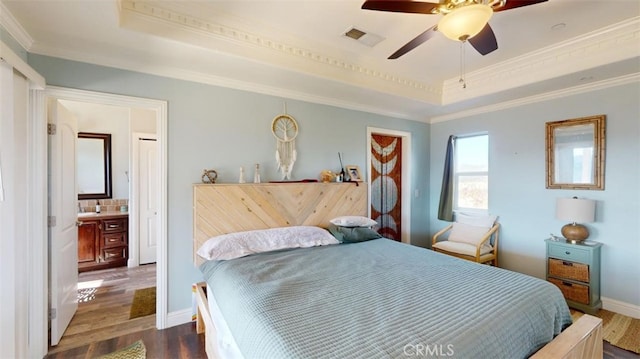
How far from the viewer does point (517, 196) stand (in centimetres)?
373

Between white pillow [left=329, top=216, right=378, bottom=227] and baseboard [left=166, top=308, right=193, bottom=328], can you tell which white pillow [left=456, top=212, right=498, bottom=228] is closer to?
white pillow [left=329, top=216, right=378, bottom=227]

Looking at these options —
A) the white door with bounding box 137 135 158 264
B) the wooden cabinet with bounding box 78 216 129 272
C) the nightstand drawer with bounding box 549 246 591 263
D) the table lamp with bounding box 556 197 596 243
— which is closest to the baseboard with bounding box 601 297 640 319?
the nightstand drawer with bounding box 549 246 591 263

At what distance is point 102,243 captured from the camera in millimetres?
4230

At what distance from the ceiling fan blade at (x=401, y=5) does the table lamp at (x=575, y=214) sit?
276 centimetres

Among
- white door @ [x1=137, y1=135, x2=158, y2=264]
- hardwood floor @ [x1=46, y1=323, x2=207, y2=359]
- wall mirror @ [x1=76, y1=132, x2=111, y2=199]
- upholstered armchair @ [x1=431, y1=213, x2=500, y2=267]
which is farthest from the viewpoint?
wall mirror @ [x1=76, y1=132, x2=111, y2=199]

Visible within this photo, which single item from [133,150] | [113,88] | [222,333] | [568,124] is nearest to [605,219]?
[568,124]

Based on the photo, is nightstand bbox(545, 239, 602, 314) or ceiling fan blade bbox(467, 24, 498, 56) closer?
ceiling fan blade bbox(467, 24, 498, 56)

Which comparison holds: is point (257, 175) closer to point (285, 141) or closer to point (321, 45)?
point (285, 141)

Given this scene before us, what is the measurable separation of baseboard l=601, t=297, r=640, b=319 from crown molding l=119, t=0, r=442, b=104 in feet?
9.70

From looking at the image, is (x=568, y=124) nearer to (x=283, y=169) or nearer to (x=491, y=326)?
(x=491, y=326)

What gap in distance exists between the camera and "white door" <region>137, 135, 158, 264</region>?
440 centimetres

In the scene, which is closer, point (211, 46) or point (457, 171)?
point (211, 46)

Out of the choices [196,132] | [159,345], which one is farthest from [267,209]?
[159,345]

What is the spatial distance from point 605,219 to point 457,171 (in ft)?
5.91
